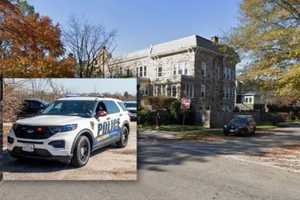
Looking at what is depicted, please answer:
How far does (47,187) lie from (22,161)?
593 millimetres

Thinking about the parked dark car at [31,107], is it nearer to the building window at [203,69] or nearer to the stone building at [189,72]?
the stone building at [189,72]

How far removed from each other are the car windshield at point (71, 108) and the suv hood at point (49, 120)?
0.09 metres

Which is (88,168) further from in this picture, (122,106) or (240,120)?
(240,120)

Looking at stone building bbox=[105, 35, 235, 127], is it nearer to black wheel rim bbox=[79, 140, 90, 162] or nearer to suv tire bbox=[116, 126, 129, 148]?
suv tire bbox=[116, 126, 129, 148]

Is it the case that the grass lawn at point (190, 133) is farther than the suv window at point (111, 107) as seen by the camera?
Yes

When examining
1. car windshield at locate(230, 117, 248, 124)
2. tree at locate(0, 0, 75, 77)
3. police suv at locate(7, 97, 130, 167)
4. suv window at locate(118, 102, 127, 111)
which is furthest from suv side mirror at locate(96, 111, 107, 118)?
car windshield at locate(230, 117, 248, 124)

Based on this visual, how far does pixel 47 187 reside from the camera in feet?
17.3

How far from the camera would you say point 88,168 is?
17.4ft

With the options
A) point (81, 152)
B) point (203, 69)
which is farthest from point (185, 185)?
point (203, 69)

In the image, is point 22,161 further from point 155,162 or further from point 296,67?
point 296,67

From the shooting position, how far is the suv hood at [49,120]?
498cm

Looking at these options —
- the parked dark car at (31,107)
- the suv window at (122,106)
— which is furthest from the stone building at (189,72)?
the parked dark car at (31,107)

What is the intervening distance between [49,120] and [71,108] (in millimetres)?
423

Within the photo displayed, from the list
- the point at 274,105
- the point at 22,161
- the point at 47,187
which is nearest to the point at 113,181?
the point at 47,187
